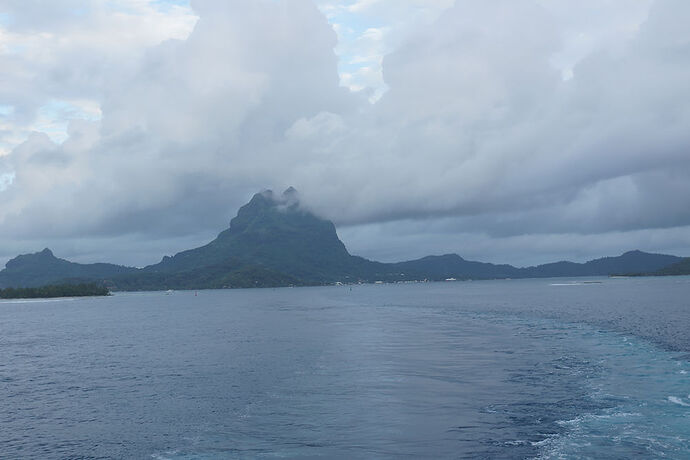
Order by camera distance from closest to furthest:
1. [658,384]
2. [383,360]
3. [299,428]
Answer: [299,428]
[658,384]
[383,360]

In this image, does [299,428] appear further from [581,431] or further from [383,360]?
[383,360]

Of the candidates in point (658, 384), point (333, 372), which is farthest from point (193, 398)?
point (658, 384)

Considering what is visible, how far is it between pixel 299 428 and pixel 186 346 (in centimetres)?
5846

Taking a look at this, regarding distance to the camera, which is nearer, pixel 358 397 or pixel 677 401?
pixel 677 401

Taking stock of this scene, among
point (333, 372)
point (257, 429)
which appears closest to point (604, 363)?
point (333, 372)

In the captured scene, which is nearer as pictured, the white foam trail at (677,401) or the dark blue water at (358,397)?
the dark blue water at (358,397)

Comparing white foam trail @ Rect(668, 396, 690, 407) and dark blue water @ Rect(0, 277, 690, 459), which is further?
white foam trail @ Rect(668, 396, 690, 407)

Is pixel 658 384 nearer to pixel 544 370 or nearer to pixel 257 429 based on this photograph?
pixel 544 370

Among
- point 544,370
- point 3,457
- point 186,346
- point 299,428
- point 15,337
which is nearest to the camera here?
point 3,457

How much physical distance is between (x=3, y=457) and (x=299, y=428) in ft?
63.2

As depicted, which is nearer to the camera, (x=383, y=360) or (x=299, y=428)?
(x=299, y=428)

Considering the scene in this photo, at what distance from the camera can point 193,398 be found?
52312mm

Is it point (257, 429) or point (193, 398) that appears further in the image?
point (193, 398)

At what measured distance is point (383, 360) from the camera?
7175 cm
